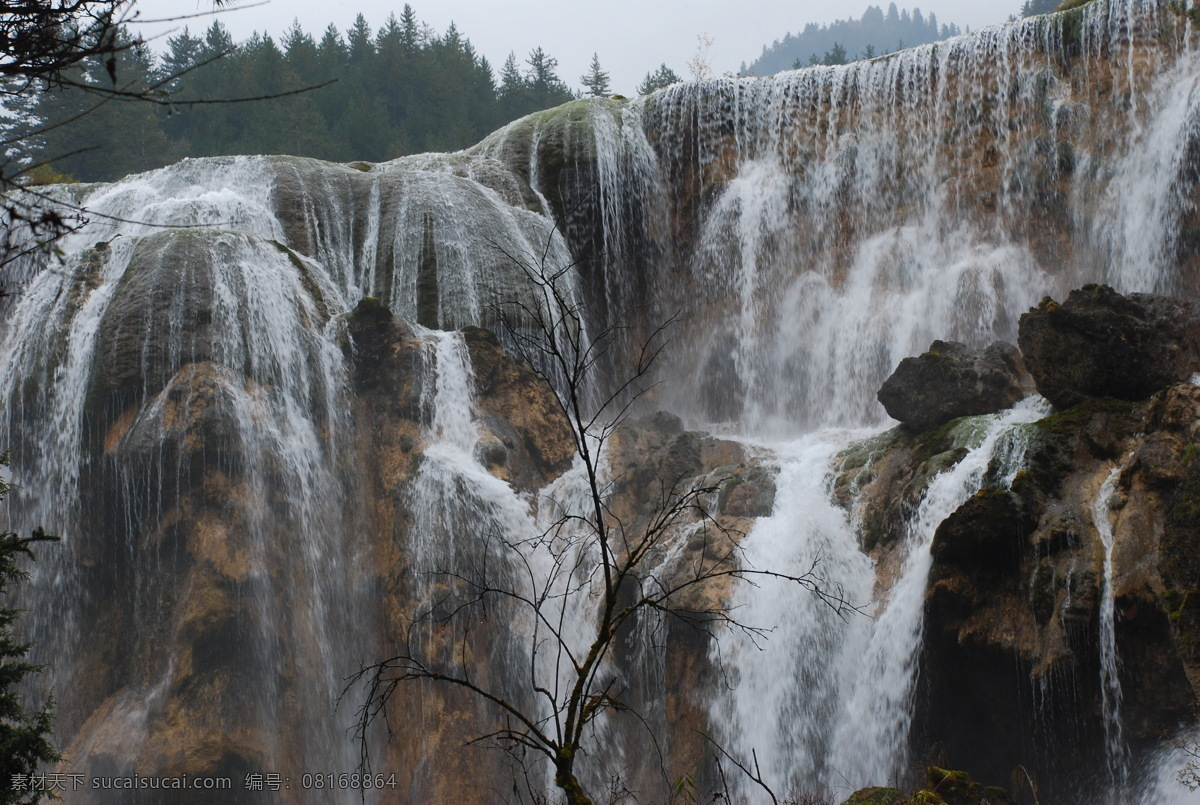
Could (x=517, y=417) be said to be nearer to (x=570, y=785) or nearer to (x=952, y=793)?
(x=952, y=793)

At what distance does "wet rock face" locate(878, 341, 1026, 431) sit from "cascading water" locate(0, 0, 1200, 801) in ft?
3.68

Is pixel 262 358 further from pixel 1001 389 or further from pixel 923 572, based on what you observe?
pixel 1001 389

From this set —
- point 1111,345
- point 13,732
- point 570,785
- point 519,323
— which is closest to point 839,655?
point 1111,345

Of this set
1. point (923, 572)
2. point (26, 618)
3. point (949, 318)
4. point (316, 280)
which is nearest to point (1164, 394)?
point (923, 572)

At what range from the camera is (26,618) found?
1234cm

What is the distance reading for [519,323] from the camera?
1585 cm

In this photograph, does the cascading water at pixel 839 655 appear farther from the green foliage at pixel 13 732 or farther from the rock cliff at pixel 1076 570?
the green foliage at pixel 13 732

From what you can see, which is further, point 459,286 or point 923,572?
point 459,286

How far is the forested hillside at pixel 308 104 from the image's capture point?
3628 cm

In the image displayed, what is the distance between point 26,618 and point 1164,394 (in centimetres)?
1385

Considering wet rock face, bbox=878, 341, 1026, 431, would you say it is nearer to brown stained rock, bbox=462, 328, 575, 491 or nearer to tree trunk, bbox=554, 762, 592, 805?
brown stained rock, bbox=462, 328, 575, 491

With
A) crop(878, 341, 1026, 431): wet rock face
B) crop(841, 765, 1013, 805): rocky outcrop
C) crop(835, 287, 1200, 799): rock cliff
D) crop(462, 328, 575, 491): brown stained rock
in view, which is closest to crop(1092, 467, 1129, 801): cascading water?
crop(835, 287, 1200, 799): rock cliff

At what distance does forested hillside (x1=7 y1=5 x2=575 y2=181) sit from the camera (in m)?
36.3

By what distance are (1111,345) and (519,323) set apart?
8768 mm
